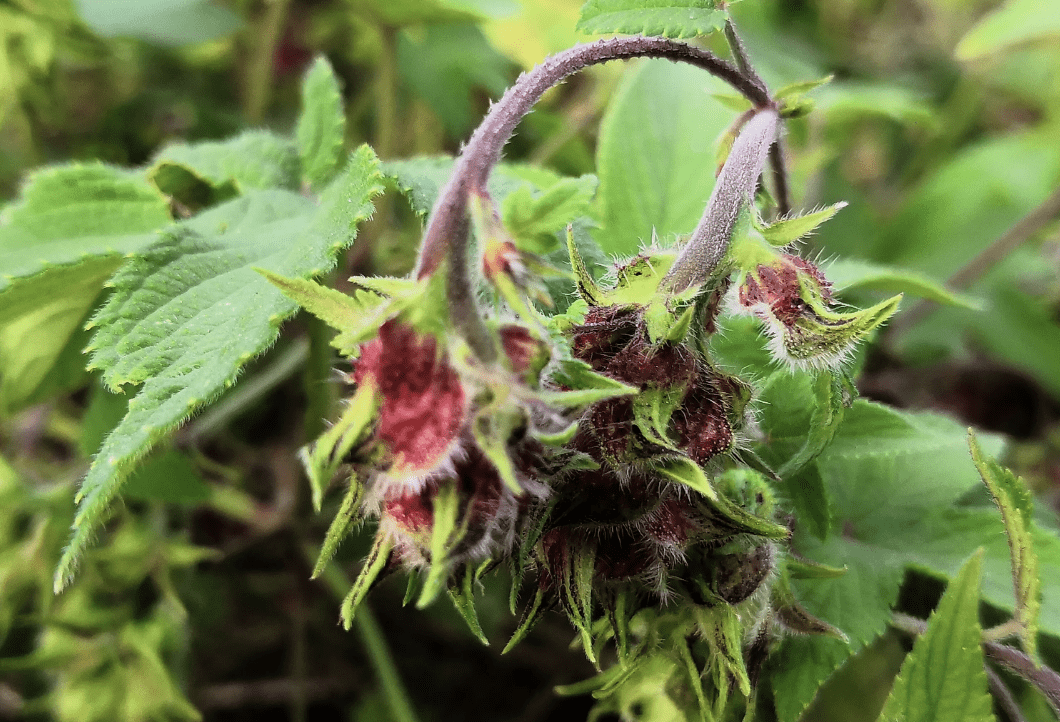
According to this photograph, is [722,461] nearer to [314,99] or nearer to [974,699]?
[974,699]

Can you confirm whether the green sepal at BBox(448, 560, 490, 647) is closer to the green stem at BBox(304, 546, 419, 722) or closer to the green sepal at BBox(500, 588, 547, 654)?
the green sepal at BBox(500, 588, 547, 654)

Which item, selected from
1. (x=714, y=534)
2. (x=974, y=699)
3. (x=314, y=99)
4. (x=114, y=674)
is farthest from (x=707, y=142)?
(x=114, y=674)

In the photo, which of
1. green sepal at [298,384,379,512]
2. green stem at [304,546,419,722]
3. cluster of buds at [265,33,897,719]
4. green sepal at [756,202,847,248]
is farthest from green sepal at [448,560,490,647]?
green stem at [304,546,419,722]

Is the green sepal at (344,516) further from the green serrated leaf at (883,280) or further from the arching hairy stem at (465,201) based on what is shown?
the green serrated leaf at (883,280)

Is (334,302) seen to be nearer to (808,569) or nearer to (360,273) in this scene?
(808,569)

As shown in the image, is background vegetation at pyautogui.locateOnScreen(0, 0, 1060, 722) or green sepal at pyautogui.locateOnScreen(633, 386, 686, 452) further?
background vegetation at pyautogui.locateOnScreen(0, 0, 1060, 722)

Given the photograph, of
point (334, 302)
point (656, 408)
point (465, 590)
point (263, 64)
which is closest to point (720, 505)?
point (656, 408)
